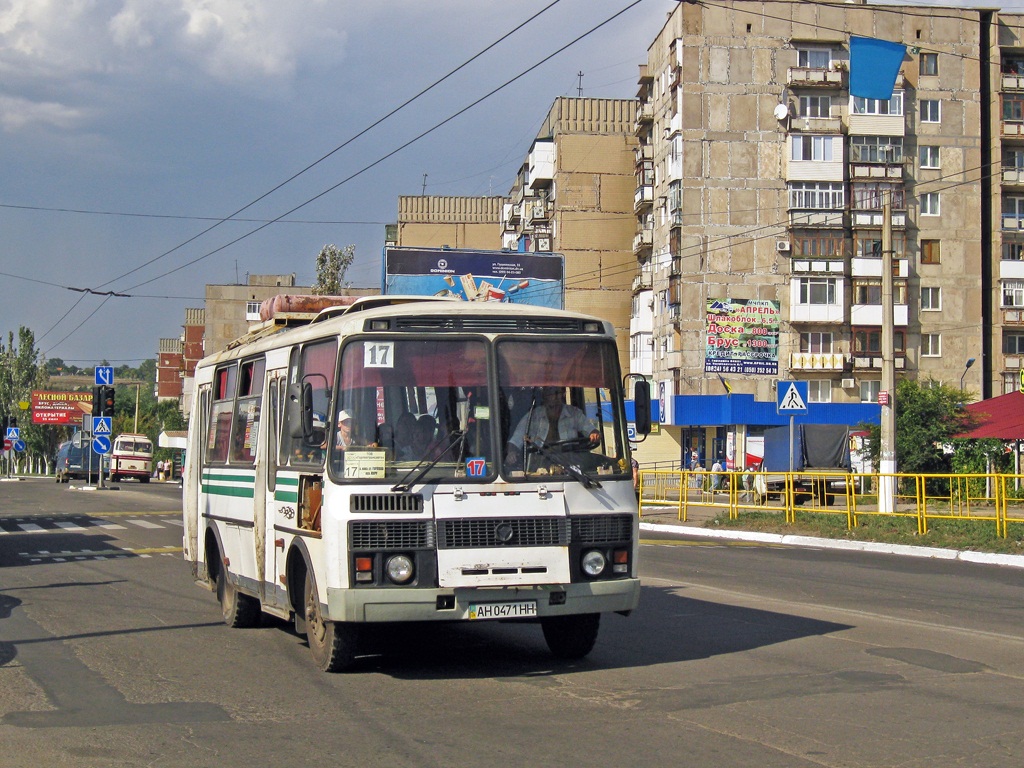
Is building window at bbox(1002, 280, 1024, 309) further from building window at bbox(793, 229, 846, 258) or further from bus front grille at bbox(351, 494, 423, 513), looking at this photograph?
bus front grille at bbox(351, 494, 423, 513)

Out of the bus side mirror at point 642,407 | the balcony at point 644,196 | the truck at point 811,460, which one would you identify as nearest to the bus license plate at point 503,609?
the bus side mirror at point 642,407

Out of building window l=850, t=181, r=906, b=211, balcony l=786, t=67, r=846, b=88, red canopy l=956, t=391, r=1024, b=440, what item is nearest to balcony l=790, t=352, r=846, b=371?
building window l=850, t=181, r=906, b=211

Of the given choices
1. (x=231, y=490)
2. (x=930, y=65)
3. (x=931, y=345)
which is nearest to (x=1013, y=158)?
(x=930, y=65)

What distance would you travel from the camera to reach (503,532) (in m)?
8.15

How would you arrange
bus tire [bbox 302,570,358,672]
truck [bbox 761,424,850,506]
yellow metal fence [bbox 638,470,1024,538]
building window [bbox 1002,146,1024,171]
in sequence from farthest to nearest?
building window [bbox 1002,146,1024,171], truck [bbox 761,424,850,506], yellow metal fence [bbox 638,470,1024,538], bus tire [bbox 302,570,358,672]

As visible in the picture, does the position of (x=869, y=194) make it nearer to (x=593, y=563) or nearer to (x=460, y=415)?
(x=593, y=563)

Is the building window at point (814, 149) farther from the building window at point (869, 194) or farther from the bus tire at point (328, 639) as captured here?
the bus tire at point (328, 639)

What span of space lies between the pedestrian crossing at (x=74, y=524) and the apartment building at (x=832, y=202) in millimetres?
33780

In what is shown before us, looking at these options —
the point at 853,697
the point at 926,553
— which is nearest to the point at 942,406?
the point at 926,553

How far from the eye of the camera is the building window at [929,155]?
61688mm

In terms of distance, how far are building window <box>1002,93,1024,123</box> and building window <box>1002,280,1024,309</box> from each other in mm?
8402

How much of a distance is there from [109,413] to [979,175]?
43.7 meters

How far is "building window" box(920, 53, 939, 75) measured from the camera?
61812mm

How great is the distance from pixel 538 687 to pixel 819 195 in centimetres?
5534
